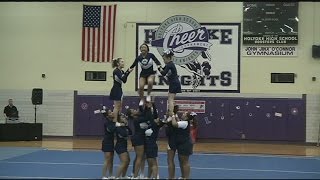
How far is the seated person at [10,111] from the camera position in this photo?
79.8 feet

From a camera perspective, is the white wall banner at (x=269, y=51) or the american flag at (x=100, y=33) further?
the american flag at (x=100, y=33)

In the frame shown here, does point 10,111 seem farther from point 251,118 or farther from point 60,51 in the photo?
point 251,118

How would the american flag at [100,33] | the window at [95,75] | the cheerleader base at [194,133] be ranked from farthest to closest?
the window at [95,75] → the american flag at [100,33] → the cheerleader base at [194,133]

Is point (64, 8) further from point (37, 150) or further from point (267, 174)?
point (267, 174)

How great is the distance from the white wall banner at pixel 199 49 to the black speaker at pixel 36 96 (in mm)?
5550

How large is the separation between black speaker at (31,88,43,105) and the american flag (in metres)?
3.15

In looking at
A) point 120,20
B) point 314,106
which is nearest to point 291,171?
point 314,106

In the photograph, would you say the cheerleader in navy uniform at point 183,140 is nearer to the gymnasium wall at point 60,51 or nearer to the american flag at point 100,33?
the gymnasium wall at point 60,51

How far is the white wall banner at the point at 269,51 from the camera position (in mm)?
23594

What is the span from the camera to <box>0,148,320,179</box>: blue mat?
1309cm

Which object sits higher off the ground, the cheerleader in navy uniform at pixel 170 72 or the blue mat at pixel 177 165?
the cheerleader in navy uniform at pixel 170 72

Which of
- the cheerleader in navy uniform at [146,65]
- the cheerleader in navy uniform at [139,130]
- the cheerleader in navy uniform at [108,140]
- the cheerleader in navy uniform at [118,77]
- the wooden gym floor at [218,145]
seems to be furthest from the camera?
the wooden gym floor at [218,145]

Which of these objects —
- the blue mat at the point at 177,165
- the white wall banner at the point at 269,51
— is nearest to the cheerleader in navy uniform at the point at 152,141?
the blue mat at the point at 177,165

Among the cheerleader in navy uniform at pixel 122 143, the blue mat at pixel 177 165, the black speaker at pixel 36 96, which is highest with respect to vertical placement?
the black speaker at pixel 36 96
